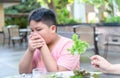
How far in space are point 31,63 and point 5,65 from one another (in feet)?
21.6

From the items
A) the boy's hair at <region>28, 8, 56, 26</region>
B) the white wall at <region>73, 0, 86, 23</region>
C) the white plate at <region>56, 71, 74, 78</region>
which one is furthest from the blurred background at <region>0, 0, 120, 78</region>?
the white plate at <region>56, 71, 74, 78</region>

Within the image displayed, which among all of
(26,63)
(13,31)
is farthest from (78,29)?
(26,63)

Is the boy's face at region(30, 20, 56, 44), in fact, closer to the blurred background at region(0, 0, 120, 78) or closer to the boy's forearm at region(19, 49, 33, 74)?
the boy's forearm at region(19, 49, 33, 74)

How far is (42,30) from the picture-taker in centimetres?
228

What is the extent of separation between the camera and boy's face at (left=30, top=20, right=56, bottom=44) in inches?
88.9

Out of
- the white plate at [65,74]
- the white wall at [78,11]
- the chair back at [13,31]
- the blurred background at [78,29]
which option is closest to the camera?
the white plate at [65,74]

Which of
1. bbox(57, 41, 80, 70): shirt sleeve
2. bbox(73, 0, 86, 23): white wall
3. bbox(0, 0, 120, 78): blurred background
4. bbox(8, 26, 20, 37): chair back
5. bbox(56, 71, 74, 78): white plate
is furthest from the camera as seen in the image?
bbox(73, 0, 86, 23): white wall

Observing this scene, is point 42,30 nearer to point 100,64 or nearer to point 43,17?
point 43,17

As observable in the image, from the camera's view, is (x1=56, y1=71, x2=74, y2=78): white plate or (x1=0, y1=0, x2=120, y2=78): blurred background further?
(x1=0, y1=0, x2=120, y2=78): blurred background

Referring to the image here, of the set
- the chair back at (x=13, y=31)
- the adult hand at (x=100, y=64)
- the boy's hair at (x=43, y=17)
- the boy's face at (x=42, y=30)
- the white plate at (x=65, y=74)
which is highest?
the boy's hair at (x=43, y=17)

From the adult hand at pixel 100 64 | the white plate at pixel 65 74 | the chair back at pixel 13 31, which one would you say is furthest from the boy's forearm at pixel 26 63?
the chair back at pixel 13 31

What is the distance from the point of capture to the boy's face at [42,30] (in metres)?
2.26

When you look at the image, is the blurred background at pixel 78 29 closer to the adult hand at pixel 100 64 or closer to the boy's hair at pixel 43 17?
Answer: the boy's hair at pixel 43 17

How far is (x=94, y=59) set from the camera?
2.12m
